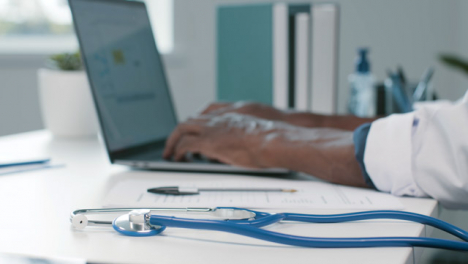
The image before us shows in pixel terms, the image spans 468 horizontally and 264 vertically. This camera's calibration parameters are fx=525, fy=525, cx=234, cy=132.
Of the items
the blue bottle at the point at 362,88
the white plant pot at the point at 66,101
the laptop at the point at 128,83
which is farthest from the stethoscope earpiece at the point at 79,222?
the blue bottle at the point at 362,88

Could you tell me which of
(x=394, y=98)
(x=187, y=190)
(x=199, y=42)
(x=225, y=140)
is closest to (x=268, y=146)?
(x=225, y=140)

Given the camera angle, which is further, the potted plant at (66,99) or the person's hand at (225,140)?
the potted plant at (66,99)

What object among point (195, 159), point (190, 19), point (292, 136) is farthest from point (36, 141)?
point (190, 19)

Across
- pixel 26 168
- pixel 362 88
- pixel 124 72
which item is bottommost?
pixel 362 88

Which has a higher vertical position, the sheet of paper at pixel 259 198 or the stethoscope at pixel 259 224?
the stethoscope at pixel 259 224

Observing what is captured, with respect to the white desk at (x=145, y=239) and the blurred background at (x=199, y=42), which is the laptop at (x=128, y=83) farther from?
the blurred background at (x=199, y=42)

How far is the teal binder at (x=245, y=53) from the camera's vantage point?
51.5 inches

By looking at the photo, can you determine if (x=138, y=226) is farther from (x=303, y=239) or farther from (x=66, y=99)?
(x=66, y=99)

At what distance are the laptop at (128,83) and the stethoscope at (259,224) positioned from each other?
26 centimetres

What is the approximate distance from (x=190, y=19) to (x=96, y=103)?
1.98 m

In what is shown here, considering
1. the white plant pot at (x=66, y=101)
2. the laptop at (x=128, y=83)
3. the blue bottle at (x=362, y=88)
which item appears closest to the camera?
the laptop at (x=128, y=83)

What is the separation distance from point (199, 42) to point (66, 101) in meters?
1.63

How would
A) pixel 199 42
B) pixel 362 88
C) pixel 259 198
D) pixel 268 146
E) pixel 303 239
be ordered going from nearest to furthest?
pixel 303 239 → pixel 259 198 → pixel 268 146 → pixel 362 88 → pixel 199 42

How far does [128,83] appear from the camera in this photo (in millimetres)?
889
